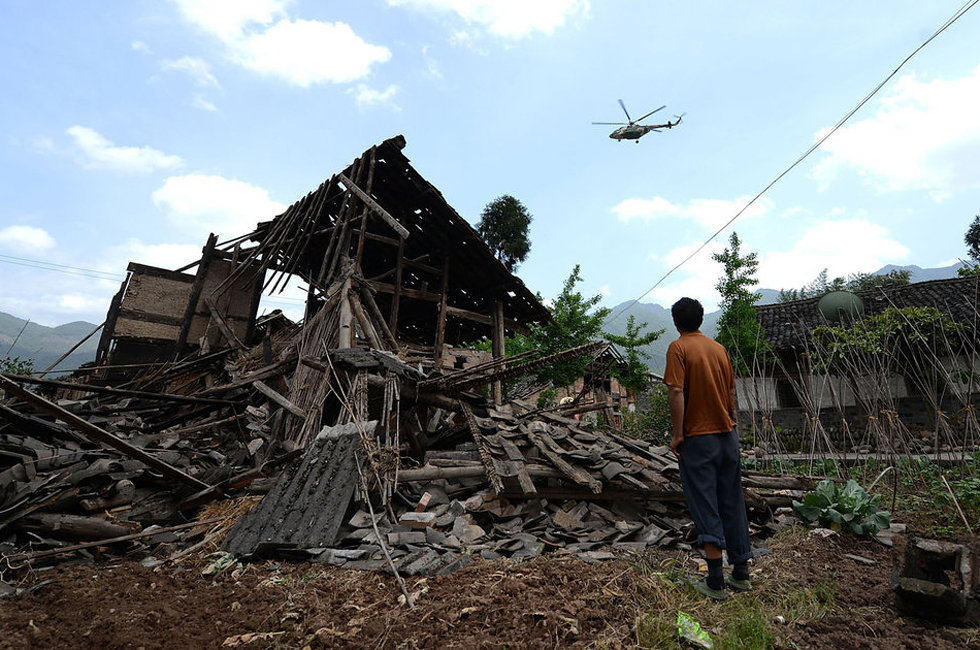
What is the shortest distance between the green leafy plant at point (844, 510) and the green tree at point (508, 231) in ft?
75.8

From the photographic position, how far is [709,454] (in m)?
2.96

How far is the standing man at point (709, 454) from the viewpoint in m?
2.94

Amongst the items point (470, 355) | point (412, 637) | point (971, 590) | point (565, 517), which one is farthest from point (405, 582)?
point (470, 355)

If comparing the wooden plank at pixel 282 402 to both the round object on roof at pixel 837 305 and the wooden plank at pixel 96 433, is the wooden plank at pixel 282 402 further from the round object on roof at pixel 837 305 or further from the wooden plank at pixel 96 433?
the round object on roof at pixel 837 305

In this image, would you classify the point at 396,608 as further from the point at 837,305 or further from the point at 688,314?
the point at 837,305

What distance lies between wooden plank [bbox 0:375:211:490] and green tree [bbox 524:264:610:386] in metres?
11.5

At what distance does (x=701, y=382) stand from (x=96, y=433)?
16.8 ft

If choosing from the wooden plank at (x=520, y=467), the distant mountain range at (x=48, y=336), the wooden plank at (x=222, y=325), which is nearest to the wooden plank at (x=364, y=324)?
the wooden plank at (x=520, y=467)

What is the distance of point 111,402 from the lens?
831 centimetres

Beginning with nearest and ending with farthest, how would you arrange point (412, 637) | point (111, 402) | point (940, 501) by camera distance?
point (412, 637) → point (940, 501) → point (111, 402)

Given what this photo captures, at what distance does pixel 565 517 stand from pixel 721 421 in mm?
2516

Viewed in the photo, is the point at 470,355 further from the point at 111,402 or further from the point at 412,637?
the point at 412,637

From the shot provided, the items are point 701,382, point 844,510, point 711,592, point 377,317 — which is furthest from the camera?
point 377,317

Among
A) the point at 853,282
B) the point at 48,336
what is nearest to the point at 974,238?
the point at 853,282
